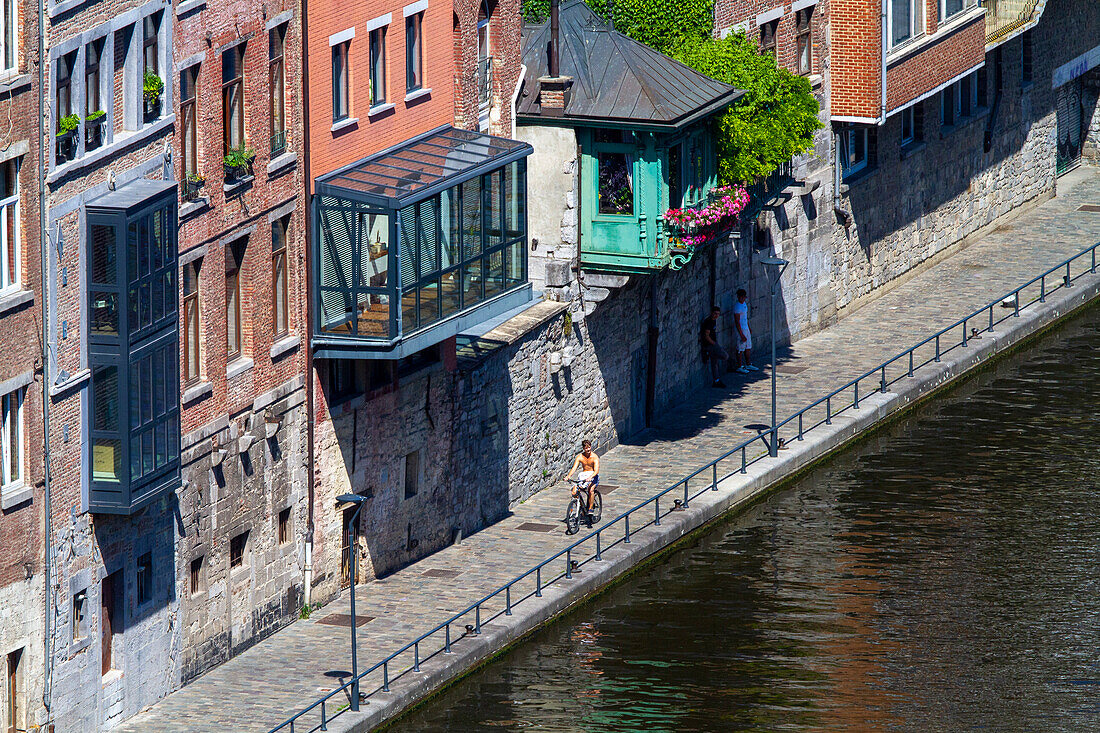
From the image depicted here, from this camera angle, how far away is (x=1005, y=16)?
236 feet

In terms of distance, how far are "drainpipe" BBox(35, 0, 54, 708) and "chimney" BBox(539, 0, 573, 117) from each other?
16.0 m

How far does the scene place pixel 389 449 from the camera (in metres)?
47.5

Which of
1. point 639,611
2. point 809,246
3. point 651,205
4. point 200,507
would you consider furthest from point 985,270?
point 200,507

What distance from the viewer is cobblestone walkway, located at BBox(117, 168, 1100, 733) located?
4172cm

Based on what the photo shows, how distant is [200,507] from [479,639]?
18.4 feet

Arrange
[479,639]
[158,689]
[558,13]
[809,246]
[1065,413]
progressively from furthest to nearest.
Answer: [809,246] < [1065,413] < [558,13] < [479,639] < [158,689]

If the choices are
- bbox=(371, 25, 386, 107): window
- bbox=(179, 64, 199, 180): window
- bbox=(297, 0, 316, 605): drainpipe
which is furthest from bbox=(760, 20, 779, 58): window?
bbox=(179, 64, 199, 180): window

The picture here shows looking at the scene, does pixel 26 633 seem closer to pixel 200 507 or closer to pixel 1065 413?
pixel 200 507

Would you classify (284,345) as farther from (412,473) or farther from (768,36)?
(768,36)

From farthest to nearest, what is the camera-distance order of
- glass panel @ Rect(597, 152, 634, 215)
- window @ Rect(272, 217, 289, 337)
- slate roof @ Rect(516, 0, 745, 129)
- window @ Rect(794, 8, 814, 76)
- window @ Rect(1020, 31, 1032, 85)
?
window @ Rect(1020, 31, 1032, 85)
window @ Rect(794, 8, 814, 76)
glass panel @ Rect(597, 152, 634, 215)
slate roof @ Rect(516, 0, 745, 129)
window @ Rect(272, 217, 289, 337)

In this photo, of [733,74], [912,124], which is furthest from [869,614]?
[912,124]

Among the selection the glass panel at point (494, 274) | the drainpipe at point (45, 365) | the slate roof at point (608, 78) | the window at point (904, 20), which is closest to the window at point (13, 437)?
the drainpipe at point (45, 365)

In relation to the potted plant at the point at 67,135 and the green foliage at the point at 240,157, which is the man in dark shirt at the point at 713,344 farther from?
the potted plant at the point at 67,135

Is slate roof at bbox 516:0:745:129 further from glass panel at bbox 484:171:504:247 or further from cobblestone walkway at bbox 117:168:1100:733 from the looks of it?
cobblestone walkway at bbox 117:168:1100:733
